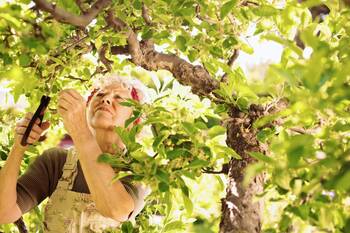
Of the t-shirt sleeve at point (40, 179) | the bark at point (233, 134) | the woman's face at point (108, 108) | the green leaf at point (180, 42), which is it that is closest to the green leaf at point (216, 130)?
the green leaf at point (180, 42)

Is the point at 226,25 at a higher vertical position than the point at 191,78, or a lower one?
higher

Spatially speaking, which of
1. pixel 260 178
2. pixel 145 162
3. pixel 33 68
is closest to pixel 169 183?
pixel 145 162

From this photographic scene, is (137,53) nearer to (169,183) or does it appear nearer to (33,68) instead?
(33,68)

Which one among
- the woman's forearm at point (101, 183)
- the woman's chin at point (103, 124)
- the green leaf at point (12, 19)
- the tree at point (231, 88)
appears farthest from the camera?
the woman's chin at point (103, 124)

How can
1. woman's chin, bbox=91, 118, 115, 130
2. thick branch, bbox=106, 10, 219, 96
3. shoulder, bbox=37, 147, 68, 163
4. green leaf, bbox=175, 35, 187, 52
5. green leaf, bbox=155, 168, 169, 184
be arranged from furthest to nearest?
shoulder, bbox=37, 147, 68, 163 < woman's chin, bbox=91, 118, 115, 130 < thick branch, bbox=106, 10, 219, 96 < green leaf, bbox=175, 35, 187, 52 < green leaf, bbox=155, 168, 169, 184

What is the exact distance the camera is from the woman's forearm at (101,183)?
5.83 feet

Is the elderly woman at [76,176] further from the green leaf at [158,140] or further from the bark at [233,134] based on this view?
the green leaf at [158,140]

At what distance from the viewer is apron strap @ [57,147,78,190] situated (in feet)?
7.27

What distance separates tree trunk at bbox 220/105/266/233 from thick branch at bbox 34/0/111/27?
0.59 meters

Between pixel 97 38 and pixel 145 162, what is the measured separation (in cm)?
69

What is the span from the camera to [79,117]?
1880mm

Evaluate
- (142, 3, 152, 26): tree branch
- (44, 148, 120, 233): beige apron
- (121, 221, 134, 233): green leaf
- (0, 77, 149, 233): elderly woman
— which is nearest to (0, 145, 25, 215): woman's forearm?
(0, 77, 149, 233): elderly woman

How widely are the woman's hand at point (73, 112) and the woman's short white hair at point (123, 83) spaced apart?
1.33ft

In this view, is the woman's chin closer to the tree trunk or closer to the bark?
the bark
